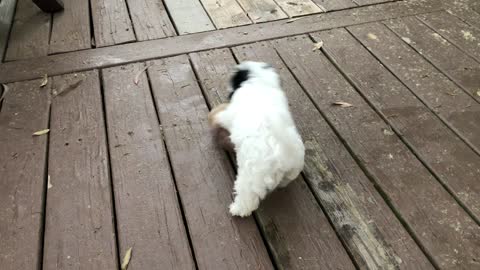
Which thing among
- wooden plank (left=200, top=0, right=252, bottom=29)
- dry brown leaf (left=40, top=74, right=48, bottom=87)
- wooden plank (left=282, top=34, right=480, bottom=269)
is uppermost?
dry brown leaf (left=40, top=74, right=48, bottom=87)

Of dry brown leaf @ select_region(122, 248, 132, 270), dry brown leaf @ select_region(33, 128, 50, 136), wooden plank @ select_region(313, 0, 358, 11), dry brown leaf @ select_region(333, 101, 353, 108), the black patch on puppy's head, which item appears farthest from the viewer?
wooden plank @ select_region(313, 0, 358, 11)

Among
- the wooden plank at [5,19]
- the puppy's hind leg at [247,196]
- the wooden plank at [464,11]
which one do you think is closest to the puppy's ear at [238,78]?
the puppy's hind leg at [247,196]

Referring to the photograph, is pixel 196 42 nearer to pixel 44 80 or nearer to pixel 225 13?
pixel 225 13

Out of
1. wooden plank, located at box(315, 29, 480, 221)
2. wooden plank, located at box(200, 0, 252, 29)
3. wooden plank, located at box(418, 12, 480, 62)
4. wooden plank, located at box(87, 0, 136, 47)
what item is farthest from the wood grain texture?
wooden plank, located at box(87, 0, 136, 47)

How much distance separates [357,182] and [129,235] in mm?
833

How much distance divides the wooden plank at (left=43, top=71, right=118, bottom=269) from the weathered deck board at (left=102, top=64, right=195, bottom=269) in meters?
0.04

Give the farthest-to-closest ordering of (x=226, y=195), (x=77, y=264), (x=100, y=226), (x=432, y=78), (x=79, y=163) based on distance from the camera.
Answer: (x=432, y=78), (x=79, y=163), (x=226, y=195), (x=100, y=226), (x=77, y=264)

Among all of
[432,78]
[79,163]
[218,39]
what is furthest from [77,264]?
[432,78]

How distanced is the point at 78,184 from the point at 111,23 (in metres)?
1.22

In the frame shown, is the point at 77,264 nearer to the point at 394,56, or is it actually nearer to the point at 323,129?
the point at 323,129

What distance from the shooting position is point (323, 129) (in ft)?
6.02

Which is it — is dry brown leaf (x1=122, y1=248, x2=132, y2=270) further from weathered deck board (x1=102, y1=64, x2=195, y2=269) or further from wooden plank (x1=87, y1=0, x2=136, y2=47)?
wooden plank (x1=87, y1=0, x2=136, y2=47)

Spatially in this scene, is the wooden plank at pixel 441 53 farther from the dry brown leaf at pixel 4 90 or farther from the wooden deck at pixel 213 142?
the dry brown leaf at pixel 4 90

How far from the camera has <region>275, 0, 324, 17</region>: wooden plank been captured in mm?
2590
